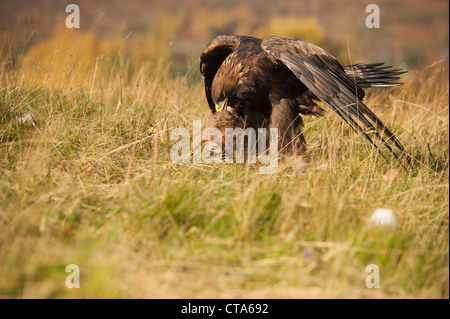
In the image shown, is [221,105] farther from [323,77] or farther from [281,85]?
[323,77]

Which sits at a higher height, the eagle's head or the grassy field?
the eagle's head

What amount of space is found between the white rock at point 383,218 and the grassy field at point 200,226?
0.04 m

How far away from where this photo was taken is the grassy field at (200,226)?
204 cm

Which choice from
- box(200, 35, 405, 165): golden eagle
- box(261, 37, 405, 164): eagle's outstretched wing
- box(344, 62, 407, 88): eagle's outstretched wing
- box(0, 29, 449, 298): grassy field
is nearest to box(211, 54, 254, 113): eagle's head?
box(200, 35, 405, 165): golden eagle

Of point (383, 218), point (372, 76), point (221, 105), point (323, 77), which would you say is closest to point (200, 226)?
point (383, 218)

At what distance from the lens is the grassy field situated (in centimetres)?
204

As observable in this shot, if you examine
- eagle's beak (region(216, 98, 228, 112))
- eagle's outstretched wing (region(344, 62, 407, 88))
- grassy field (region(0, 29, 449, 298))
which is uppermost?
eagle's outstretched wing (region(344, 62, 407, 88))

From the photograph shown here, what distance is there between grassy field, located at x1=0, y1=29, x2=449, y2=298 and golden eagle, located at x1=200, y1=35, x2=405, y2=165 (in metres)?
0.44

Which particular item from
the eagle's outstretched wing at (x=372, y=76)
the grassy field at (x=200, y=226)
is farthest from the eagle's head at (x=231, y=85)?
the eagle's outstretched wing at (x=372, y=76)

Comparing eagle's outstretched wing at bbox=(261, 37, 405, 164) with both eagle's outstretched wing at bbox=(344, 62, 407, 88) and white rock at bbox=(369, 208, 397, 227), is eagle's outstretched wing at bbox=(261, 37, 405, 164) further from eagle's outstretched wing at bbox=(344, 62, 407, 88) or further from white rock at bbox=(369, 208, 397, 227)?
white rock at bbox=(369, 208, 397, 227)

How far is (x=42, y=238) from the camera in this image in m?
2.20

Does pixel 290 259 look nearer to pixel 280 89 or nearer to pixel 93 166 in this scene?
pixel 93 166

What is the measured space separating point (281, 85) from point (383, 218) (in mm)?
1823

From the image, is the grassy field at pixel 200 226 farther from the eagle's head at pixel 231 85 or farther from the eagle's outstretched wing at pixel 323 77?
the eagle's head at pixel 231 85
